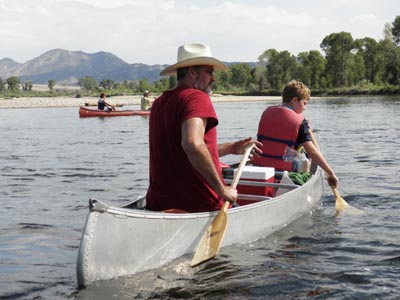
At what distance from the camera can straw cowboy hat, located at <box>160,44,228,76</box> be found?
16.5 feet

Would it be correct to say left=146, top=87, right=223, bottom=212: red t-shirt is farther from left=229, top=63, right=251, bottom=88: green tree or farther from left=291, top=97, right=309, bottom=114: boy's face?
left=229, top=63, right=251, bottom=88: green tree

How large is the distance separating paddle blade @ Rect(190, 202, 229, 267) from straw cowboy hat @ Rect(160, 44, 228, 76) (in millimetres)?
1428

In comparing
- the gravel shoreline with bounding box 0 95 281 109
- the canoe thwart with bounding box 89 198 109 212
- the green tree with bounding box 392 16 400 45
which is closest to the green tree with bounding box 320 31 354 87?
the green tree with bounding box 392 16 400 45

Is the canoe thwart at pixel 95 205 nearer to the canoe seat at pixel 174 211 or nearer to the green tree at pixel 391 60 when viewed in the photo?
the canoe seat at pixel 174 211

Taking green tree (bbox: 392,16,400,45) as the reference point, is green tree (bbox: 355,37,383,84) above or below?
below

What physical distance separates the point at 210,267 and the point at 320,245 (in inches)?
70.6

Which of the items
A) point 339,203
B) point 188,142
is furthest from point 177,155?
point 339,203

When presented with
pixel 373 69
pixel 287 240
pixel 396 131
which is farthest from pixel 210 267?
pixel 373 69

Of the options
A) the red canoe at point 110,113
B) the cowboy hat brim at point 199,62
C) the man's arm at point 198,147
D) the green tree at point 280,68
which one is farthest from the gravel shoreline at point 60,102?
the man's arm at point 198,147

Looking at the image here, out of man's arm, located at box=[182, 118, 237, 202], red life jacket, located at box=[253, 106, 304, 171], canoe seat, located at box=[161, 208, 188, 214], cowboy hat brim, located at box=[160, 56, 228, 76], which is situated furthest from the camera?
red life jacket, located at box=[253, 106, 304, 171]

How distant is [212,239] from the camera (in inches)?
216

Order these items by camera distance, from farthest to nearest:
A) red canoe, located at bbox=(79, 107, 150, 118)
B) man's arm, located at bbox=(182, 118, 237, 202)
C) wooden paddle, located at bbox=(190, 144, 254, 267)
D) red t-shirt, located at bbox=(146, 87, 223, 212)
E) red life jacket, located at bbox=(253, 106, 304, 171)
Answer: red canoe, located at bbox=(79, 107, 150, 118) → red life jacket, located at bbox=(253, 106, 304, 171) → wooden paddle, located at bbox=(190, 144, 254, 267) → red t-shirt, located at bbox=(146, 87, 223, 212) → man's arm, located at bbox=(182, 118, 237, 202)

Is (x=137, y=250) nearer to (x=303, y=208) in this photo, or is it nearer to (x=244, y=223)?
(x=244, y=223)

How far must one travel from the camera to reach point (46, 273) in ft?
18.5
